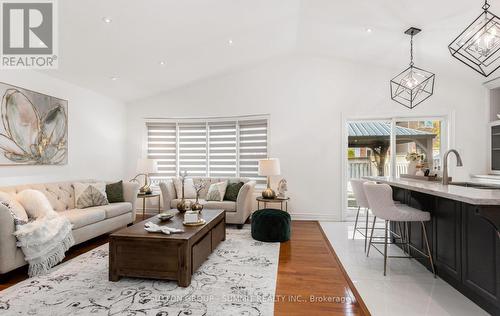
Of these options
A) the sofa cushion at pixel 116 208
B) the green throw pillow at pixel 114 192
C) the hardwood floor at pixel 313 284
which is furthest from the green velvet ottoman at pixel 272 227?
the green throw pillow at pixel 114 192

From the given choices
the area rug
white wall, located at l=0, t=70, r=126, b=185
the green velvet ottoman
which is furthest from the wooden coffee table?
white wall, located at l=0, t=70, r=126, b=185

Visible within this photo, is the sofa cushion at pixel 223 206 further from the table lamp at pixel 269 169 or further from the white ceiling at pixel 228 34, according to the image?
the white ceiling at pixel 228 34

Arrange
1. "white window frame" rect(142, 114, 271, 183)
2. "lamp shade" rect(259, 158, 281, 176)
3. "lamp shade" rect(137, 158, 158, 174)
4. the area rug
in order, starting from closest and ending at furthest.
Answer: the area rug
"lamp shade" rect(259, 158, 281, 176)
"lamp shade" rect(137, 158, 158, 174)
"white window frame" rect(142, 114, 271, 183)

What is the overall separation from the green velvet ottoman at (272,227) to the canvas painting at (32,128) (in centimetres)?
332

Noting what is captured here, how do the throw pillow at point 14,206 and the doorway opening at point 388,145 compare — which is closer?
the throw pillow at point 14,206

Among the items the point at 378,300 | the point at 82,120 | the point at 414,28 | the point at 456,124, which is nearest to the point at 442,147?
the point at 456,124

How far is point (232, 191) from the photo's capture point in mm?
4918

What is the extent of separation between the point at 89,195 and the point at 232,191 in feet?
7.54

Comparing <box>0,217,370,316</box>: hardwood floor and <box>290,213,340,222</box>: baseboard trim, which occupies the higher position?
<box>290,213,340,222</box>: baseboard trim

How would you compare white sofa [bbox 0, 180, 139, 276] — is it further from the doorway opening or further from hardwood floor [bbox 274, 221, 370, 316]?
the doorway opening

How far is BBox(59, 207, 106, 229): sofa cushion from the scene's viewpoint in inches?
129

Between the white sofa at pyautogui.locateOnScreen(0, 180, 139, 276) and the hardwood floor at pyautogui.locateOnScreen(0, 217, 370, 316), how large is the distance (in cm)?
20

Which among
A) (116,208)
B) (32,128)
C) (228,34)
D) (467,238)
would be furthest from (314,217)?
(32,128)

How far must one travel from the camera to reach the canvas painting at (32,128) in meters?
3.38
